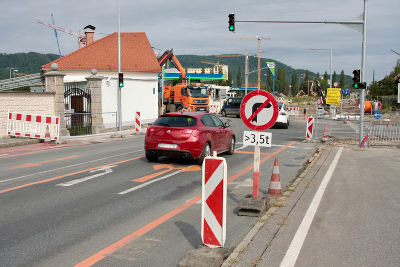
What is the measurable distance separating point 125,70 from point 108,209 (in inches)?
1064

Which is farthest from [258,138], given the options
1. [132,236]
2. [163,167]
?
[163,167]

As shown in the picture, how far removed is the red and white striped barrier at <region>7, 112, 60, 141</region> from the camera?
17781 mm

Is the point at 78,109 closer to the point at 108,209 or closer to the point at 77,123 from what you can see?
the point at 77,123

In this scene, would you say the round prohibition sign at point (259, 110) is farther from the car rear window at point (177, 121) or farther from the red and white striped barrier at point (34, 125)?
the red and white striped barrier at point (34, 125)

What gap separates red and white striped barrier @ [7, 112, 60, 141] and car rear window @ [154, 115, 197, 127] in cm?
773

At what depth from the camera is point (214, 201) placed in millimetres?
4676

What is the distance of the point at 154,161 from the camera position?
39.9ft

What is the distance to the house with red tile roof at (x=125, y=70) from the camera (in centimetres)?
2872

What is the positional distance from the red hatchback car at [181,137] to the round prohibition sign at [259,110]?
14.8 feet

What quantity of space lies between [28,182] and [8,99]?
1107 cm

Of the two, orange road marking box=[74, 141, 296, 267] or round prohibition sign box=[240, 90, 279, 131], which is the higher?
round prohibition sign box=[240, 90, 279, 131]

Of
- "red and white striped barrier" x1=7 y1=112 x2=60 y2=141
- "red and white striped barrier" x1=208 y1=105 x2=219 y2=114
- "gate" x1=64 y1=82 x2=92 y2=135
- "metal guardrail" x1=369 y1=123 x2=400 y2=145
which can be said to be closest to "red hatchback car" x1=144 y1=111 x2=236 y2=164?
"red and white striped barrier" x1=7 y1=112 x2=60 y2=141

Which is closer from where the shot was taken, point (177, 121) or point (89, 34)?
point (177, 121)

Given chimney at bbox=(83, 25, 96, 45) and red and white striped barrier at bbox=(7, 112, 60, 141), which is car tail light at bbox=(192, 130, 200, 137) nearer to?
red and white striped barrier at bbox=(7, 112, 60, 141)
